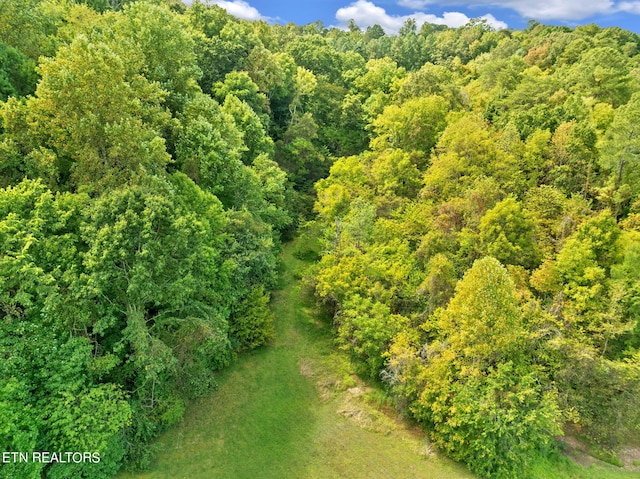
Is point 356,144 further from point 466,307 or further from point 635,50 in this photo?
point 635,50

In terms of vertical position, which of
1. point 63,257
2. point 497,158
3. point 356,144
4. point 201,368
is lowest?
point 201,368

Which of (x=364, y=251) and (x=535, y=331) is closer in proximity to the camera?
(x=535, y=331)

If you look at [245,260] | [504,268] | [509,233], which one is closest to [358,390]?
[245,260]

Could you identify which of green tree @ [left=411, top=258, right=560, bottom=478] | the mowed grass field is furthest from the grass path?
green tree @ [left=411, top=258, right=560, bottom=478]

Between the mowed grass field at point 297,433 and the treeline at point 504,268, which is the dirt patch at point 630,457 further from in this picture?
the mowed grass field at point 297,433

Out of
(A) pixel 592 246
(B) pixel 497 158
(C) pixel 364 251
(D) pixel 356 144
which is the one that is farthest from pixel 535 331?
(D) pixel 356 144

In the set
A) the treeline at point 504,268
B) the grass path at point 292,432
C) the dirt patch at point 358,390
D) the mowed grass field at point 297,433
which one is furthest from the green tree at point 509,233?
the grass path at point 292,432
